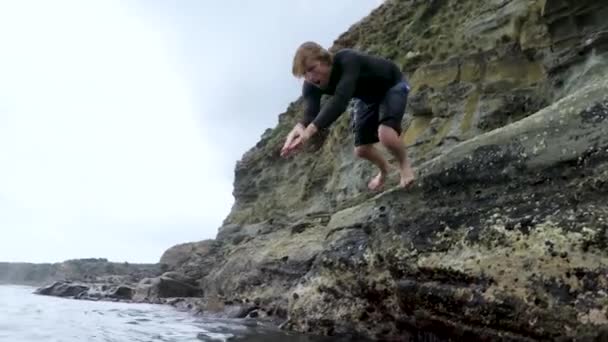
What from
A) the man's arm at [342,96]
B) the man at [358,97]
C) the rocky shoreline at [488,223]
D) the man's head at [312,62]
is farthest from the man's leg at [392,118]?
the man's head at [312,62]

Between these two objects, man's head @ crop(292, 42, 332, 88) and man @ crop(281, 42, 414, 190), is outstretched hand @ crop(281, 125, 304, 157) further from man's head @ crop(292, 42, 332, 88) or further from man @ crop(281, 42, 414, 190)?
man's head @ crop(292, 42, 332, 88)

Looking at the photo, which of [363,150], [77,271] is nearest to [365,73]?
[363,150]

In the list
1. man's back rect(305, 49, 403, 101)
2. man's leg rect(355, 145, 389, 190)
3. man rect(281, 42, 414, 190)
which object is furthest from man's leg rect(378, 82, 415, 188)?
man's leg rect(355, 145, 389, 190)

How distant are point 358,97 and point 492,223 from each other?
2.24 m

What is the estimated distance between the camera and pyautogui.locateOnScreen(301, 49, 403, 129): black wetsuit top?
5180 mm

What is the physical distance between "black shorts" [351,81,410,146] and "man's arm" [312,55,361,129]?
0.76 m

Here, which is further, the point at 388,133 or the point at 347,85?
the point at 388,133

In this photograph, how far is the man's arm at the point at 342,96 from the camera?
5105mm

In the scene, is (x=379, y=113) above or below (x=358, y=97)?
below

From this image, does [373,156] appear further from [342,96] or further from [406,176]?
[342,96]

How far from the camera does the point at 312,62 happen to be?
5590mm

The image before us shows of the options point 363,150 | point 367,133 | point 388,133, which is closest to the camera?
point 388,133

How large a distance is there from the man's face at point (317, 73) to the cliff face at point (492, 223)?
1827 millimetres

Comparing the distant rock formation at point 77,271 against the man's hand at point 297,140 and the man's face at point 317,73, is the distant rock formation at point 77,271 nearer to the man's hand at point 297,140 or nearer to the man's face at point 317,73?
the man's face at point 317,73
